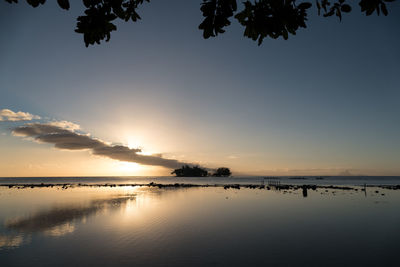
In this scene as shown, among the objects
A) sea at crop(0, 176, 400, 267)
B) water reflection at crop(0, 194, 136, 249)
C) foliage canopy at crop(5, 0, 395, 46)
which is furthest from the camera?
water reflection at crop(0, 194, 136, 249)

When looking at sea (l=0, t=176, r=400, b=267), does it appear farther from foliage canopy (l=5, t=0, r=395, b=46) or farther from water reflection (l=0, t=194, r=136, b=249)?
foliage canopy (l=5, t=0, r=395, b=46)

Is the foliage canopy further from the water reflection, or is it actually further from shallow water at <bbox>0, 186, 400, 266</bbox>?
the water reflection

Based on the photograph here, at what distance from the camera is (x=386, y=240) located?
16.4 metres

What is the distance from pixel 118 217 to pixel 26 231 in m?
7.75

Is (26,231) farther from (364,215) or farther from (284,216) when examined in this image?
(364,215)

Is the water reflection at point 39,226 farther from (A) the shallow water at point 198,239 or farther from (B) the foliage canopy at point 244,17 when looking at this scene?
(B) the foliage canopy at point 244,17

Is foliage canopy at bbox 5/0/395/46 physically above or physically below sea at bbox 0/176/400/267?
above

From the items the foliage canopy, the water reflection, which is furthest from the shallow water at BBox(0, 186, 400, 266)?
the foliage canopy

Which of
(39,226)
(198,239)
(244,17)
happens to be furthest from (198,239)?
(244,17)

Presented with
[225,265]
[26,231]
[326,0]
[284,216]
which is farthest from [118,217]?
[326,0]

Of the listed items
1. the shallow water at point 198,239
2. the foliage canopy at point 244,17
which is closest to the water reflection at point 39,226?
the shallow water at point 198,239

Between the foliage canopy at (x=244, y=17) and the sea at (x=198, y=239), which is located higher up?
the foliage canopy at (x=244, y=17)

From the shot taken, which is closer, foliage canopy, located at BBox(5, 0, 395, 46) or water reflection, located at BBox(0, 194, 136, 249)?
foliage canopy, located at BBox(5, 0, 395, 46)

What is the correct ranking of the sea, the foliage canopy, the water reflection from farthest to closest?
the water reflection
the sea
the foliage canopy
